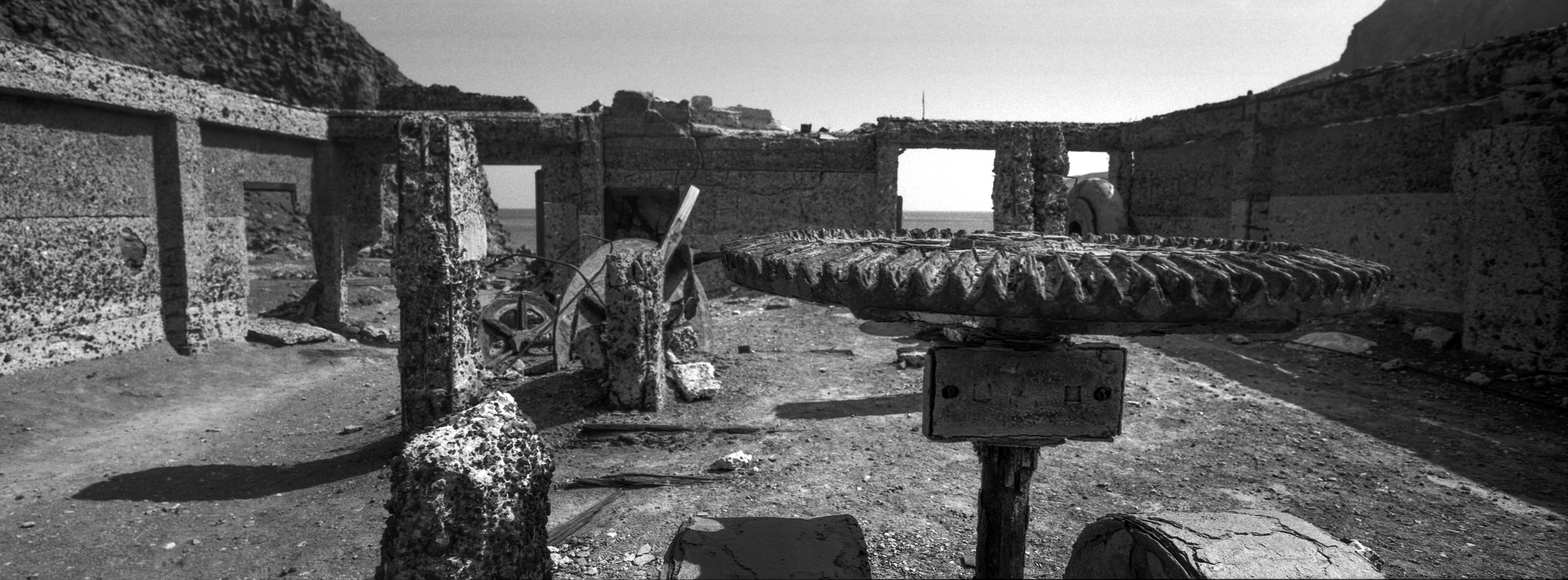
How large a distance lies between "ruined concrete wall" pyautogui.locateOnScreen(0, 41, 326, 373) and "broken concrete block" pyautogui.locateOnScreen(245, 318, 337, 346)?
0.21 m

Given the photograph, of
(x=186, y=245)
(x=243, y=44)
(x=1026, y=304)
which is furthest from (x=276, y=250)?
(x=1026, y=304)

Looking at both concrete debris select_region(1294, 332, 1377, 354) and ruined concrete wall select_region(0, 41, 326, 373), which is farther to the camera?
concrete debris select_region(1294, 332, 1377, 354)

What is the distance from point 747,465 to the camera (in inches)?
192

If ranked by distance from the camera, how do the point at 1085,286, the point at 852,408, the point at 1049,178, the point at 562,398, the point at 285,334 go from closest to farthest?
Answer: the point at 1085,286 → the point at 1049,178 → the point at 852,408 → the point at 562,398 → the point at 285,334

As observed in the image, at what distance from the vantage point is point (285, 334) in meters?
8.91

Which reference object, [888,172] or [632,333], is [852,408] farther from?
[888,172]

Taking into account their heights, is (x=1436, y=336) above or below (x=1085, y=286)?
below

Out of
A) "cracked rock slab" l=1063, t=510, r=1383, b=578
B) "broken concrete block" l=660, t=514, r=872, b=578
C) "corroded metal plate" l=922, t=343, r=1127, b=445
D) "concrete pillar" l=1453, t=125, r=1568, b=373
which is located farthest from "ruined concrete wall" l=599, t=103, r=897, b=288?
"corroded metal plate" l=922, t=343, r=1127, b=445

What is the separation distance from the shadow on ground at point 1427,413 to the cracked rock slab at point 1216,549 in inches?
95.0

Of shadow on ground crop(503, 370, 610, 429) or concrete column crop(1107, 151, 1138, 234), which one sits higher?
concrete column crop(1107, 151, 1138, 234)

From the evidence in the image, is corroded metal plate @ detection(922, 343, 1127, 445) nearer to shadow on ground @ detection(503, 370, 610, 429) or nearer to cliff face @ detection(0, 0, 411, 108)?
shadow on ground @ detection(503, 370, 610, 429)

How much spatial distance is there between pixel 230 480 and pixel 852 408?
427 centimetres

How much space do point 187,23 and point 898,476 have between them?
2535 cm

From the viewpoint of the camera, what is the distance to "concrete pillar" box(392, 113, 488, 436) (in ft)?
16.3
